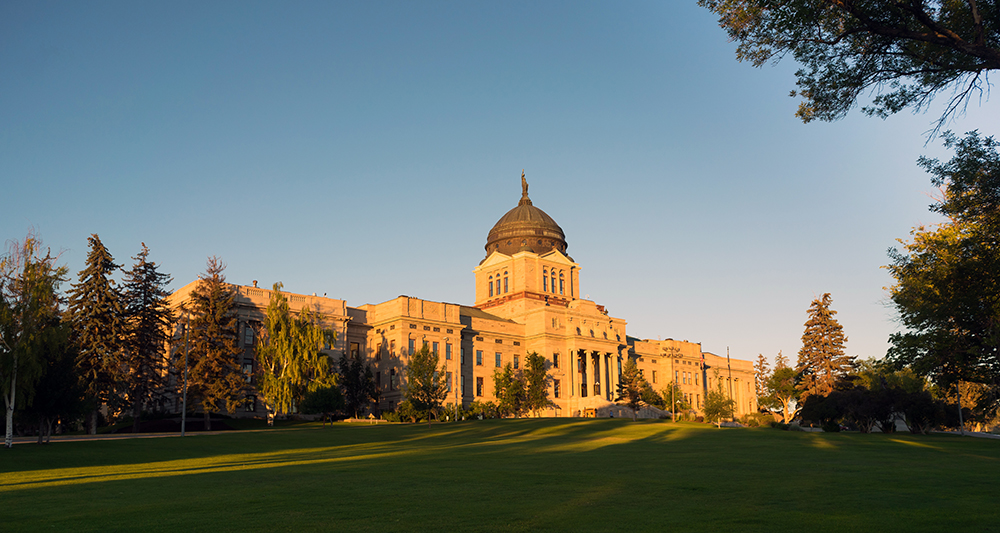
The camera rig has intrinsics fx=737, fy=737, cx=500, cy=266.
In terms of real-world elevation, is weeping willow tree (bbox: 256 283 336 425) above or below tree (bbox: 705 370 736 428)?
above

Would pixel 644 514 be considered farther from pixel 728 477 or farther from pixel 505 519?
pixel 728 477

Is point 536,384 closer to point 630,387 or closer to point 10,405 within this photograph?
point 630,387

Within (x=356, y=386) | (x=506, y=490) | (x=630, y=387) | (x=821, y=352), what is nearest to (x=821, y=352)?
(x=821, y=352)

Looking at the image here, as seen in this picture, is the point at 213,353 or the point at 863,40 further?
the point at 213,353

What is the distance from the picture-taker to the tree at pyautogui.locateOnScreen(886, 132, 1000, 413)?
20.9 m

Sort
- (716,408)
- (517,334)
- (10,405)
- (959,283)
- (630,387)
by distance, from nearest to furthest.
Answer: (959,283), (10,405), (716,408), (630,387), (517,334)

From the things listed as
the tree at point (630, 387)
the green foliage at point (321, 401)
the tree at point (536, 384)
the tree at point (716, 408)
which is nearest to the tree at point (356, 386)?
the green foliage at point (321, 401)

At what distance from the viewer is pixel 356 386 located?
75750 mm

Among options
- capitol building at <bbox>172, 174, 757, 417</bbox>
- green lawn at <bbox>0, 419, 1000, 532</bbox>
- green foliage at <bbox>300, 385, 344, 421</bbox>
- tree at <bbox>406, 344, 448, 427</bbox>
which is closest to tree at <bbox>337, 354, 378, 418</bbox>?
capitol building at <bbox>172, 174, 757, 417</bbox>

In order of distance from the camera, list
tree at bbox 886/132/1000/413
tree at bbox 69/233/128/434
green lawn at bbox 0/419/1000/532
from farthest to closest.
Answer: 1. tree at bbox 69/233/128/434
2. tree at bbox 886/132/1000/413
3. green lawn at bbox 0/419/1000/532

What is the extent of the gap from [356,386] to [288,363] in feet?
46.1

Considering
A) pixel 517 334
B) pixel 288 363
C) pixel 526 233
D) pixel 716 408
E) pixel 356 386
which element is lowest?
pixel 716 408

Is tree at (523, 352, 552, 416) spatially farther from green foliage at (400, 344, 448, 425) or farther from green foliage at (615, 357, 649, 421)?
green foliage at (400, 344, 448, 425)

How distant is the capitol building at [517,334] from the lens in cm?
8194
